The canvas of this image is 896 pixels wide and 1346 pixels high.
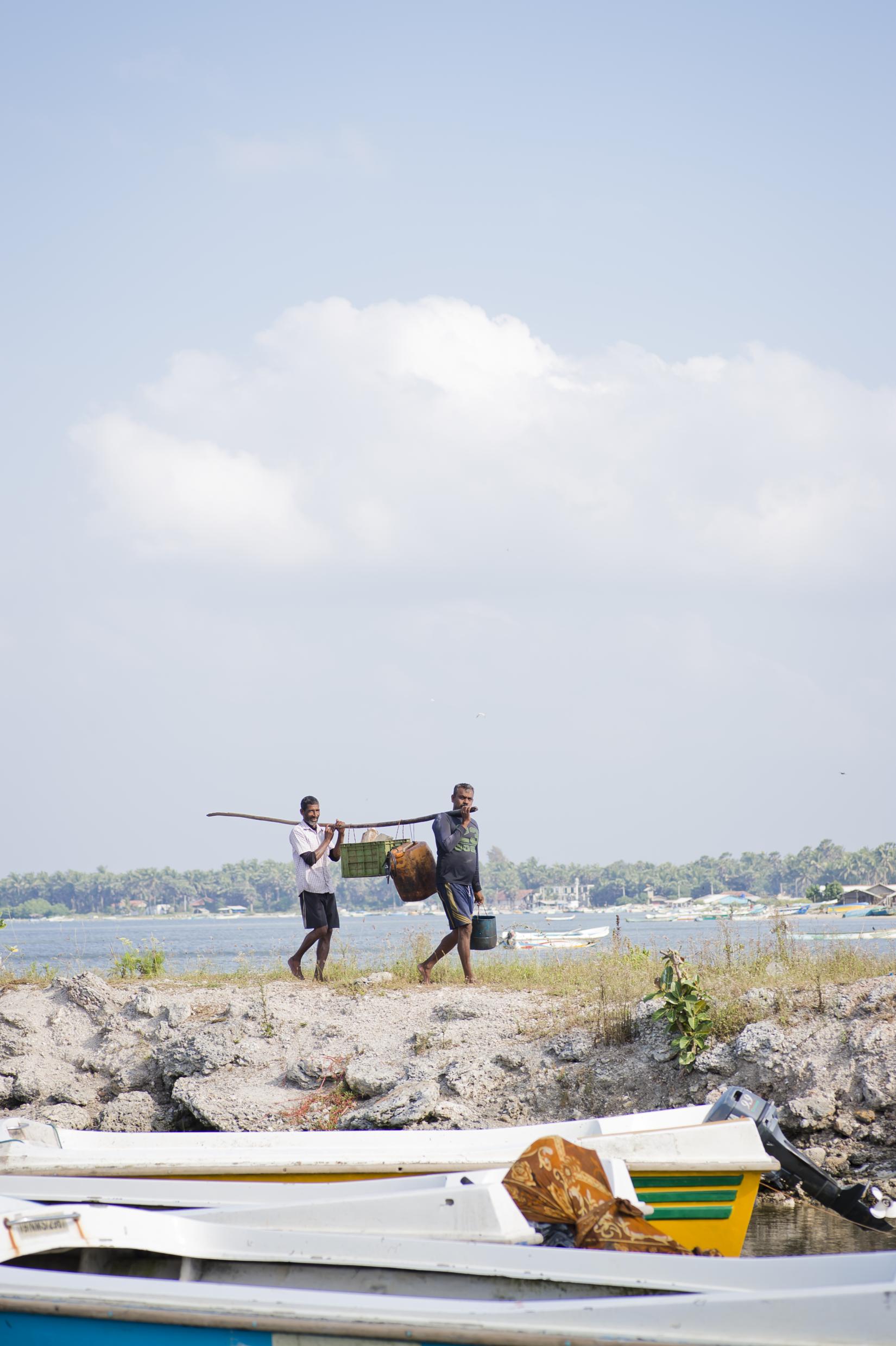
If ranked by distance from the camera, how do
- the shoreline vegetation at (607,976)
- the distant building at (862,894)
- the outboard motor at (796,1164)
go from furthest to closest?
the distant building at (862,894) < the shoreline vegetation at (607,976) < the outboard motor at (796,1164)

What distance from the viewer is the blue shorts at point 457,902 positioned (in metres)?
12.4

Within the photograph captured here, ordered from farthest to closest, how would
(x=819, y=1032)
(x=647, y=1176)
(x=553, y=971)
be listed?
(x=553, y=971) → (x=819, y=1032) → (x=647, y=1176)

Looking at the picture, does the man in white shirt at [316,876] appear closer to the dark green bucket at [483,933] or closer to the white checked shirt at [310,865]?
the white checked shirt at [310,865]

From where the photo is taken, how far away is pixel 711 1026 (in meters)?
10.3

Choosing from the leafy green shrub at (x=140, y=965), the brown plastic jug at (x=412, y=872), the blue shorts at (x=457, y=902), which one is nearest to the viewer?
the blue shorts at (x=457, y=902)

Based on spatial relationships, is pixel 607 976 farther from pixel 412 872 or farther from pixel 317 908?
pixel 317 908

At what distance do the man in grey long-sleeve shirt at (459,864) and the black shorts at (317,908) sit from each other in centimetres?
138

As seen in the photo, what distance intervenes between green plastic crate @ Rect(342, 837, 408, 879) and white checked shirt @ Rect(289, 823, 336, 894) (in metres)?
0.22

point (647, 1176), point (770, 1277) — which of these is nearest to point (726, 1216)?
point (647, 1176)

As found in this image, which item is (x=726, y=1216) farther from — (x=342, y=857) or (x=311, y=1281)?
(x=342, y=857)

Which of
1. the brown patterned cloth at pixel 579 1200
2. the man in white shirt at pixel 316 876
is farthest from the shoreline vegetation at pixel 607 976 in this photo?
the brown patterned cloth at pixel 579 1200

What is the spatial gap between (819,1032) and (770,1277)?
18.8 ft

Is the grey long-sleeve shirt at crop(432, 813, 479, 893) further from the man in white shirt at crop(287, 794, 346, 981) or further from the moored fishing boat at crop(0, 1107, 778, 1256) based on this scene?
the moored fishing boat at crop(0, 1107, 778, 1256)

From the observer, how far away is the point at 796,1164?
23.6ft
